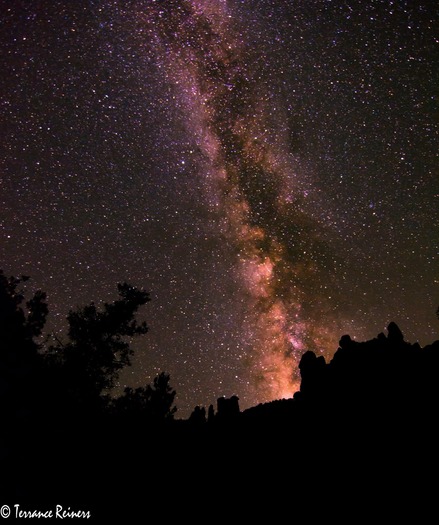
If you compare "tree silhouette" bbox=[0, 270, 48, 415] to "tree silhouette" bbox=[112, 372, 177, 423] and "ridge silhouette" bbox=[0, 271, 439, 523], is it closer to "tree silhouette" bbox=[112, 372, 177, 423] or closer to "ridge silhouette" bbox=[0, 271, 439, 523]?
"ridge silhouette" bbox=[0, 271, 439, 523]

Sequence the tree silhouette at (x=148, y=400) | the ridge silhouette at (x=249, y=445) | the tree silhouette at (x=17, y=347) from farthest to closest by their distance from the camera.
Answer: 1. the tree silhouette at (x=148, y=400)
2. the tree silhouette at (x=17, y=347)
3. the ridge silhouette at (x=249, y=445)

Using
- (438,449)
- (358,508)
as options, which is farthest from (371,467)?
(438,449)

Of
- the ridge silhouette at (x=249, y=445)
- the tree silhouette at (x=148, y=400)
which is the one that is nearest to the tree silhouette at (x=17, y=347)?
the ridge silhouette at (x=249, y=445)

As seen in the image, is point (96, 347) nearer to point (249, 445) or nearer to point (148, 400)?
point (148, 400)

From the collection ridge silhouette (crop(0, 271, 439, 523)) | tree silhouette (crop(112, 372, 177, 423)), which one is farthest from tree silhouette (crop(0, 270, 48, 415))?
tree silhouette (crop(112, 372, 177, 423))

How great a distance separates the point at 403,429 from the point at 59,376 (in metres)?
20.1

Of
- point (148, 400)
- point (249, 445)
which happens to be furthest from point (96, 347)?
point (249, 445)

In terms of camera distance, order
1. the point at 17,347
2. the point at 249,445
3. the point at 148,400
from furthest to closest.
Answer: the point at 148,400, the point at 17,347, the point at 249,445

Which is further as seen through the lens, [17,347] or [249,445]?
[17,347]

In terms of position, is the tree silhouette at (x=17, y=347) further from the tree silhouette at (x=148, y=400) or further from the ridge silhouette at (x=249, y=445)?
the tree silhouette at (x=148, y=400)

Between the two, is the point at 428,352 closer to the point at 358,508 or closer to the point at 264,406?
the point at 358,508

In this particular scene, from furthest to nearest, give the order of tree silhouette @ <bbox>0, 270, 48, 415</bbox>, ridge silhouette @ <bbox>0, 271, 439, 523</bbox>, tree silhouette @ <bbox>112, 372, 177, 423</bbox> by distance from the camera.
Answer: tree silhouette @ <bbox>112, 372, 177, 423</bbox>
tree silhouette @ <bbox>0, 270, 48, 415</bbox>
ridge silhouette @ <bbox>0, 271, 439, 523</bbox>

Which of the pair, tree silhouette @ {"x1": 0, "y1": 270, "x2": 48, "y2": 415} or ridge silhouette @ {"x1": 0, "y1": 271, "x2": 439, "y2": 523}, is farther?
tree silhouette @ {"x1": 0, "y1": 270, "x2": 48, "y2": 415}

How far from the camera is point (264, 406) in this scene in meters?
15.1
